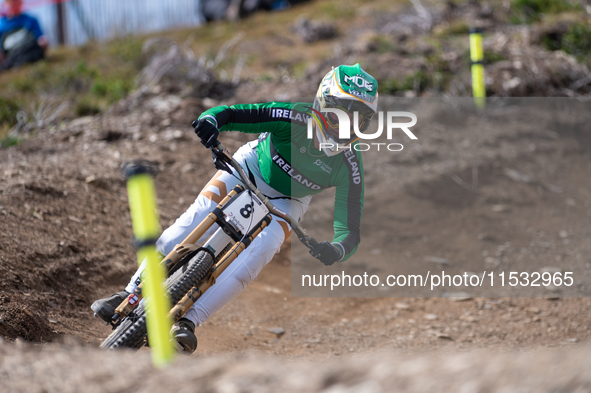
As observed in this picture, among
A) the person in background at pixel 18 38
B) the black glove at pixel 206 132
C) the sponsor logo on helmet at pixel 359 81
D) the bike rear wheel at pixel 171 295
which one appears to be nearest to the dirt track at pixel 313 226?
the bike rear wheel at pixel 171 295

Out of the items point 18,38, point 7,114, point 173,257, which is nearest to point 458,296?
point 173,257

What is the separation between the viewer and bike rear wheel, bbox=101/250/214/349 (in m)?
3.03

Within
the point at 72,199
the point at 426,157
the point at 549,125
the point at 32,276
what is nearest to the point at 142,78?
the point at 72,199

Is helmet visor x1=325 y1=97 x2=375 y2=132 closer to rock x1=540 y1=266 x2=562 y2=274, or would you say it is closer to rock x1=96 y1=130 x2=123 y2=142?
rock x1=540 y1=266 x2=562 y2=274

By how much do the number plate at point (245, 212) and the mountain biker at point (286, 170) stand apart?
19 cm

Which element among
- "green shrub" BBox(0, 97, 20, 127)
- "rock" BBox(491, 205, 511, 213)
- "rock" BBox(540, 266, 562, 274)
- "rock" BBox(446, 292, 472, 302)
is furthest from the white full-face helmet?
"green shrub" BBox(0, 97, 20, 127)

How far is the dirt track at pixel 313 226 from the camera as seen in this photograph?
2.20 meters

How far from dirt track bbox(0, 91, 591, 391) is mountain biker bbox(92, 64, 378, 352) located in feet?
2.67

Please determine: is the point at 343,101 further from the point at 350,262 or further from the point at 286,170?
the point at 350,262

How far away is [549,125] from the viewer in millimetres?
9453

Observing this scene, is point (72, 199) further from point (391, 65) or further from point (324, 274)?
point (391, 65)

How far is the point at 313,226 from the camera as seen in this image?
22.0ft

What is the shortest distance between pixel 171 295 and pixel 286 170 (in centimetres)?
122

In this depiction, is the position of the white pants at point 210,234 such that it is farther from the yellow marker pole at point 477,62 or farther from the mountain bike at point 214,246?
the yellow marker pole at point 477,62
